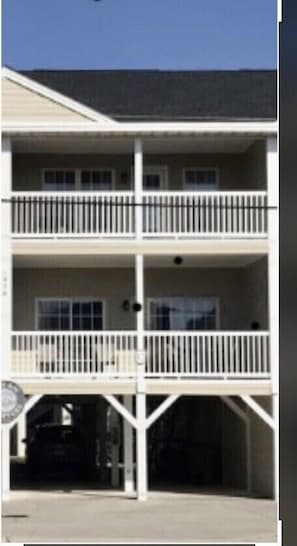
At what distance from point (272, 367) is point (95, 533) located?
712 cm

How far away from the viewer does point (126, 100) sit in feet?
87.7

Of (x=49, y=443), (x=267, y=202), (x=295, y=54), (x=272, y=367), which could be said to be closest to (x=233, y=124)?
(x=267, y=202)

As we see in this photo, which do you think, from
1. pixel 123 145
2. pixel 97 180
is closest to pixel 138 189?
pixel 123 145

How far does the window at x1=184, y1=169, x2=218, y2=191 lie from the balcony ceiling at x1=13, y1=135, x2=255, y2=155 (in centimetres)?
67

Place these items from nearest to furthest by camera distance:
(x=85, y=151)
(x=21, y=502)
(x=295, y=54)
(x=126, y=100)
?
(x=295, y=54), (x=21, y=502), (x=85, y=151), (x=126, y=100)

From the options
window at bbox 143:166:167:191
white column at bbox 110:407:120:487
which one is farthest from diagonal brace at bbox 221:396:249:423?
window at bbox 143:166:167:191

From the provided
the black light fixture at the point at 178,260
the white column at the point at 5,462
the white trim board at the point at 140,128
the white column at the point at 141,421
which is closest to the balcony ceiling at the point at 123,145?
the white trim board at the point at 140,128

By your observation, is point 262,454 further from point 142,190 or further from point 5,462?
point 142,190

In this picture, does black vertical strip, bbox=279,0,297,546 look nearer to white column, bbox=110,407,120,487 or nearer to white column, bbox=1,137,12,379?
white column, bbox=1,137,12,379

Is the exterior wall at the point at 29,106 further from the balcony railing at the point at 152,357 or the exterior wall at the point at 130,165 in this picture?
the balcony railing at the point at 152,357

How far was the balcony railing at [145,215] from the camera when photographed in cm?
2242

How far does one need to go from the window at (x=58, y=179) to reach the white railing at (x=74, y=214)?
87.4 inches

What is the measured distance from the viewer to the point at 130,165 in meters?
25.0

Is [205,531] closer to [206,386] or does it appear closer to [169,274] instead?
[206,386]
